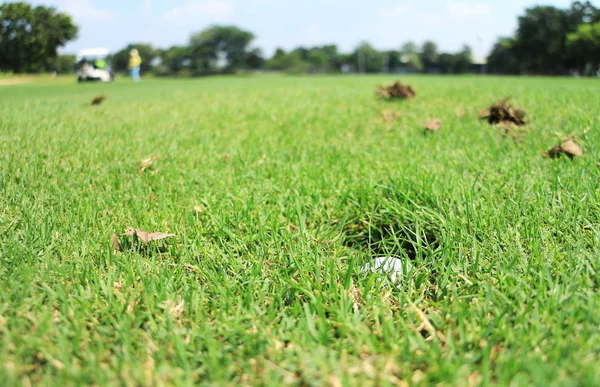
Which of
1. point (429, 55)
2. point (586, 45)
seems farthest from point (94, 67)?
point (429, 55)

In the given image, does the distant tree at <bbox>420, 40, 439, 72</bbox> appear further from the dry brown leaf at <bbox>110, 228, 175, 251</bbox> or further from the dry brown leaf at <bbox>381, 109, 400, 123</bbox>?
the dry brown leaf at <bbox>110, 228, 175, 251</bbox>

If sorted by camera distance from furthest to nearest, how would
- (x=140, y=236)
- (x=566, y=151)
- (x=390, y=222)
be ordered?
(x=566, y=151), (x=390, y=222), (x=140, y=236)

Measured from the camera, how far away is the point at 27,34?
13.6m

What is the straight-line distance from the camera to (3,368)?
39.7 inches

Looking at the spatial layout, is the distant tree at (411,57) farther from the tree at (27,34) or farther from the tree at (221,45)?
the tree at (27,34)

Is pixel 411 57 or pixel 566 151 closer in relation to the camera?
pixel 566 151

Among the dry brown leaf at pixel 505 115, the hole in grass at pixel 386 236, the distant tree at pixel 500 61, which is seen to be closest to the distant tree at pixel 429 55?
the distant tree at pixel 500 61

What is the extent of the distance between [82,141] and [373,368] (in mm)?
2944

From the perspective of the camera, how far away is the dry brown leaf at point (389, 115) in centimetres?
395

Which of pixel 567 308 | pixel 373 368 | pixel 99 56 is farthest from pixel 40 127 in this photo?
pixel 99 56

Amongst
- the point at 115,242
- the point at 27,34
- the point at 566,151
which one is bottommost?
the point at 115,242

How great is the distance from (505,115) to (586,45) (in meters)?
60.0

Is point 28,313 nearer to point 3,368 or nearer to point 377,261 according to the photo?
point 3,368

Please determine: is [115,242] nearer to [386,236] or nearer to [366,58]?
[386,236]
